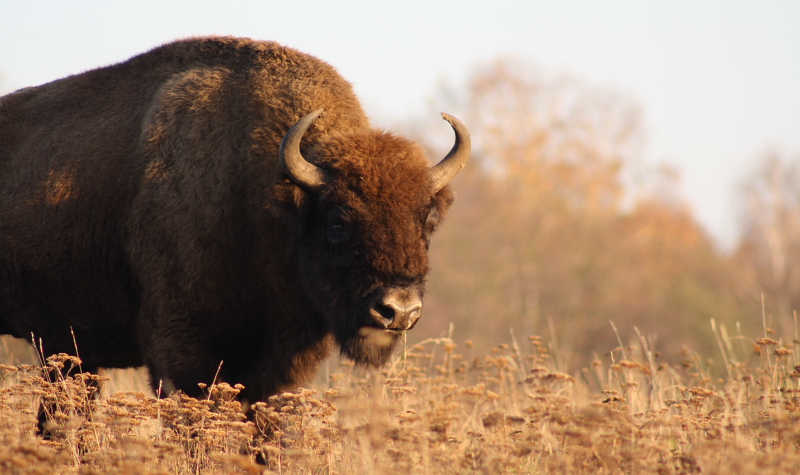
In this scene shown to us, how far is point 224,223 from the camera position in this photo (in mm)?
5941

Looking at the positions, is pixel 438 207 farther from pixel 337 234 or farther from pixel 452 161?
pixel 337 234

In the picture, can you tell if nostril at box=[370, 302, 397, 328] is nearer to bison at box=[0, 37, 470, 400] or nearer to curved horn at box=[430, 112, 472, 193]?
bison at box=[0, 37, 470, 400]

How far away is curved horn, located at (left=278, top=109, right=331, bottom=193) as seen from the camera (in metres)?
5.71

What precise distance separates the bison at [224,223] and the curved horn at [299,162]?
10mm

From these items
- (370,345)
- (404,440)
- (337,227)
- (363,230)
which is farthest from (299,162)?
(404,440)

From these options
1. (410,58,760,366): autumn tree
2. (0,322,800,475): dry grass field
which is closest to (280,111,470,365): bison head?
(0,322,800,475): dry grass field

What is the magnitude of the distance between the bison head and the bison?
1 centimetres

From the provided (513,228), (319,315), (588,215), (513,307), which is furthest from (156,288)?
(588,215)

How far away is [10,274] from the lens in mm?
6793

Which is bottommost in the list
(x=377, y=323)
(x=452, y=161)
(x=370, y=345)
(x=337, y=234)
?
(x=370, y=345)

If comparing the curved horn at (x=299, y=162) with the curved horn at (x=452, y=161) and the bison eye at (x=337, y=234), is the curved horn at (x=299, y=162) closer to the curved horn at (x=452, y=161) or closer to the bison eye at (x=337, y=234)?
the bison eye at (x=337, y=234)

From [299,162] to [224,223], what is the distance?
73cm

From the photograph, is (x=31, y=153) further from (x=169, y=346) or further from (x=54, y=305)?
(x=169, y=346)

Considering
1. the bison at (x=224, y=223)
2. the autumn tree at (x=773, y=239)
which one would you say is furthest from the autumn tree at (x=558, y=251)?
the bison at (x=224, y=223)
